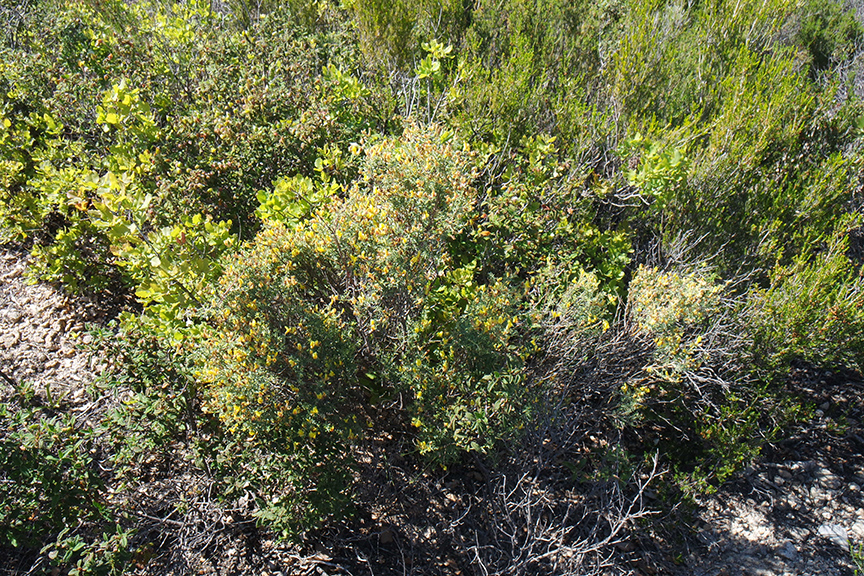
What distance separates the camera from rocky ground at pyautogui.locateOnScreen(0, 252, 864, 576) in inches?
111

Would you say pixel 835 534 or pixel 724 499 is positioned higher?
pixel 724 499

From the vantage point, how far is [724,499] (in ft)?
10.9

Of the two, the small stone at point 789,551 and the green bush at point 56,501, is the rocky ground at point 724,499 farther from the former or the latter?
the green bush at point 56,501

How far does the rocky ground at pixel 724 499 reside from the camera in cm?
281

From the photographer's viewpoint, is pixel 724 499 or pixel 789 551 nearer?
pixel 789 551

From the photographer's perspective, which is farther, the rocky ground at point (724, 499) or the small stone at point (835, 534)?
the small stone at point (835, 534)

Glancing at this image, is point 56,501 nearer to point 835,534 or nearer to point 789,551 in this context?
point 789,551

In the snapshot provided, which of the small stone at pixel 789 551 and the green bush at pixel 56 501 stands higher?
the green bush at pixel 56 501

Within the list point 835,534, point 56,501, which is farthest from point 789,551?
point 56,501

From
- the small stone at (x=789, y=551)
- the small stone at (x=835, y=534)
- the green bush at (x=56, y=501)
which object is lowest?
the small stone at (x=835, y=534)

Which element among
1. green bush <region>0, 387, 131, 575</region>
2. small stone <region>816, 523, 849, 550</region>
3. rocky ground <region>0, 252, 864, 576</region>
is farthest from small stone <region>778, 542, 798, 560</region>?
green bush <region>0, 387, 131, 575</region>

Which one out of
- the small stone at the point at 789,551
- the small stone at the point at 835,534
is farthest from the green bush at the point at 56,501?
the small stone at the point at 835,534

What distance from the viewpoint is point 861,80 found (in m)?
5.38

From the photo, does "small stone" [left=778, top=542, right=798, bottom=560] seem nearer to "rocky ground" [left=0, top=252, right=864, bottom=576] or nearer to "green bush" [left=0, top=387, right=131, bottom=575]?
"rocky ground" [left=0, top=252, right=864, bottom=576]
